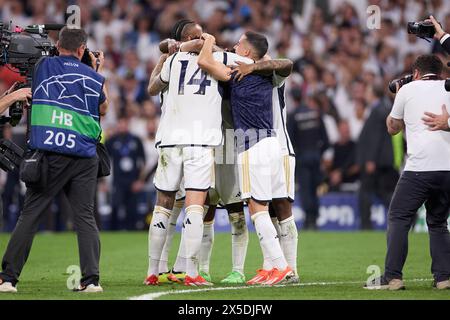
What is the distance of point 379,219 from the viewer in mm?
20984

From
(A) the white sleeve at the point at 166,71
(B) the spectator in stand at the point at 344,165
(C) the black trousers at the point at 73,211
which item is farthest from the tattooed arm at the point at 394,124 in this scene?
(B) the spectator in stand at the point at 344,165

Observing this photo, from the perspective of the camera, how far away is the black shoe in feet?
32.2

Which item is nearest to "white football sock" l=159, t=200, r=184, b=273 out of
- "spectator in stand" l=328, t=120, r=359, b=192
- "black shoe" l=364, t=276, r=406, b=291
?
"black shoe" l=364, t=276, r=406, b=291

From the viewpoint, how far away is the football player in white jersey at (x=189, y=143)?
10.3 metres

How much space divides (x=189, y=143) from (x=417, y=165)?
2.31 metres

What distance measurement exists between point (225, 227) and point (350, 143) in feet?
10.5

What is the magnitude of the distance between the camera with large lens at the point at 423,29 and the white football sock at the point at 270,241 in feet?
7.91

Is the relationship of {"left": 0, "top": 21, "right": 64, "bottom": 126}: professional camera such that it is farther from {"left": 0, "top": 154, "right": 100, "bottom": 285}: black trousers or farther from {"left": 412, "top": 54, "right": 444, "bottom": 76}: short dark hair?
{"left": 412, "top": 54, "right": 444, "bottom": 76}: short dark hair

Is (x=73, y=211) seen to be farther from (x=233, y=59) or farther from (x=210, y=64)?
(x=233, y=59)

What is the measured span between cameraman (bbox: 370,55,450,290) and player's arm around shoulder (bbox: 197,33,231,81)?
1.80 meters

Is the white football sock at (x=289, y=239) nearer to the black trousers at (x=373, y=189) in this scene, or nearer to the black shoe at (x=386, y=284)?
the black shoe at (x=386, y=284)

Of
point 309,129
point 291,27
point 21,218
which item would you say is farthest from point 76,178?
point 291,27

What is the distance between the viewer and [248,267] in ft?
42.8

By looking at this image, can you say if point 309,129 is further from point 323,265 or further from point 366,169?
point 323,265
